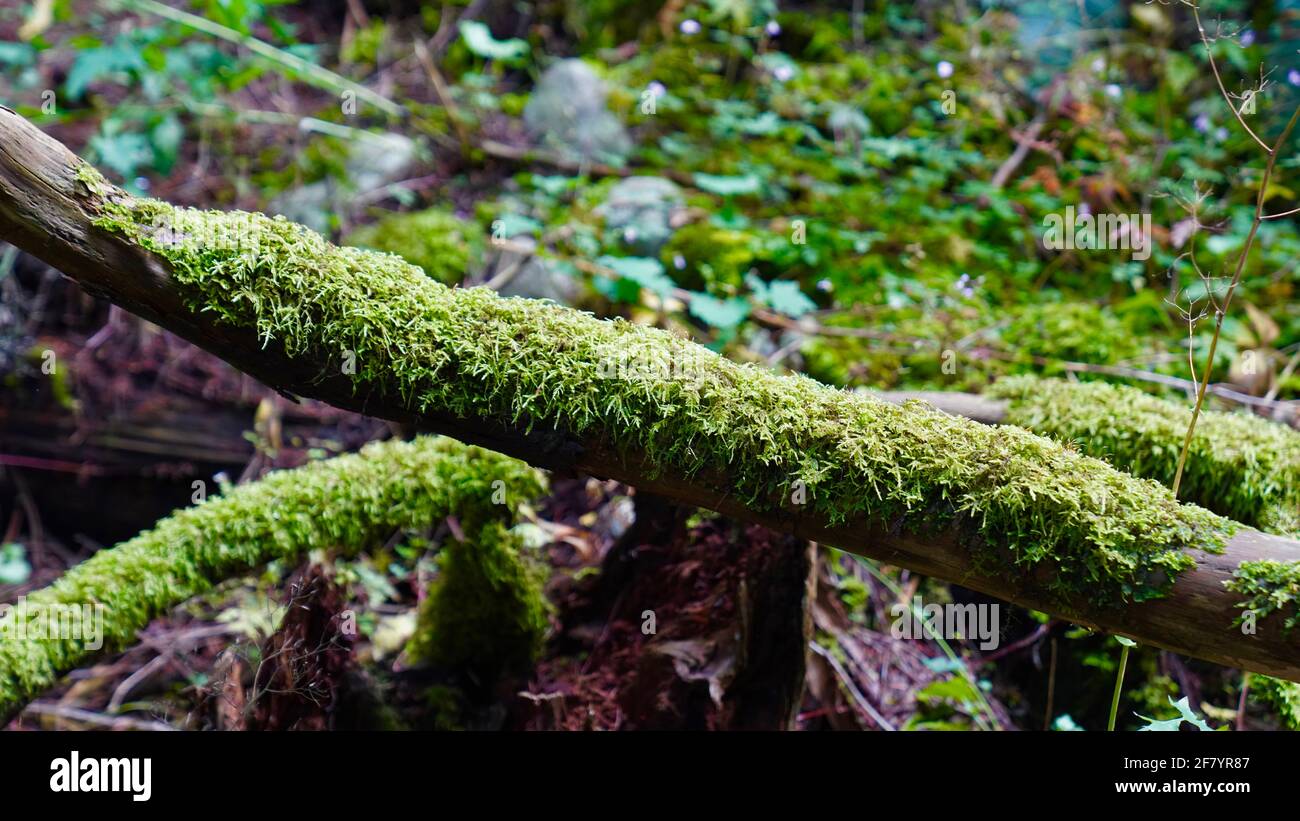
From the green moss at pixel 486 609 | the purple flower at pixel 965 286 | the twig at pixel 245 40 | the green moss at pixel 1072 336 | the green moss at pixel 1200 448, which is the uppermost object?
the twig at pixel 245 40

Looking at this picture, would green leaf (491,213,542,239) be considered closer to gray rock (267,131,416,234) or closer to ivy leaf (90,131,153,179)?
gray rock (267,131,416,234)

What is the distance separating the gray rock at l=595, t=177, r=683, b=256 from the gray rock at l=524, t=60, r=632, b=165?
23.3 inches

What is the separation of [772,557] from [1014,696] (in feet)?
4.26

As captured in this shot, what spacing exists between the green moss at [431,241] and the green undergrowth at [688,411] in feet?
8.42

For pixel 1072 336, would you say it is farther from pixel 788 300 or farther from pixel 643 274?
pixel 643 274

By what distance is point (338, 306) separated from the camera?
196cm

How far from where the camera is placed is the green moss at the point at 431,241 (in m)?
4.60

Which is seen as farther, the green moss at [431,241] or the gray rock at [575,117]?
the gray rock at [575,117]

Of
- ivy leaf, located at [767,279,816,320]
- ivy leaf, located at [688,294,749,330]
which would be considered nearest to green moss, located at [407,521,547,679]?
ivy leaf, located at [688,294,749,330]

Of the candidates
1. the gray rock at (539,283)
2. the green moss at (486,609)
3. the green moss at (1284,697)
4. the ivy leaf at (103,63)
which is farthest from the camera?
the gray rock at (539,283)

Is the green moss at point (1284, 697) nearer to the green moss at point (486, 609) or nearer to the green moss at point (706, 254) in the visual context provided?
the green moss at point (486, 609)

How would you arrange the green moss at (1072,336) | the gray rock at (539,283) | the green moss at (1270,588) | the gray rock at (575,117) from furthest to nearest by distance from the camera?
the gray rock at (575,117) → the gray rock at (539,283) → the green moss at (1072,336) → the green moss at (1270,588)

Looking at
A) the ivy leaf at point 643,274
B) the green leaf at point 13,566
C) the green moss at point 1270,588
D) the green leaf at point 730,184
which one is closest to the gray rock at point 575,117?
the green leaf at point 730,184
